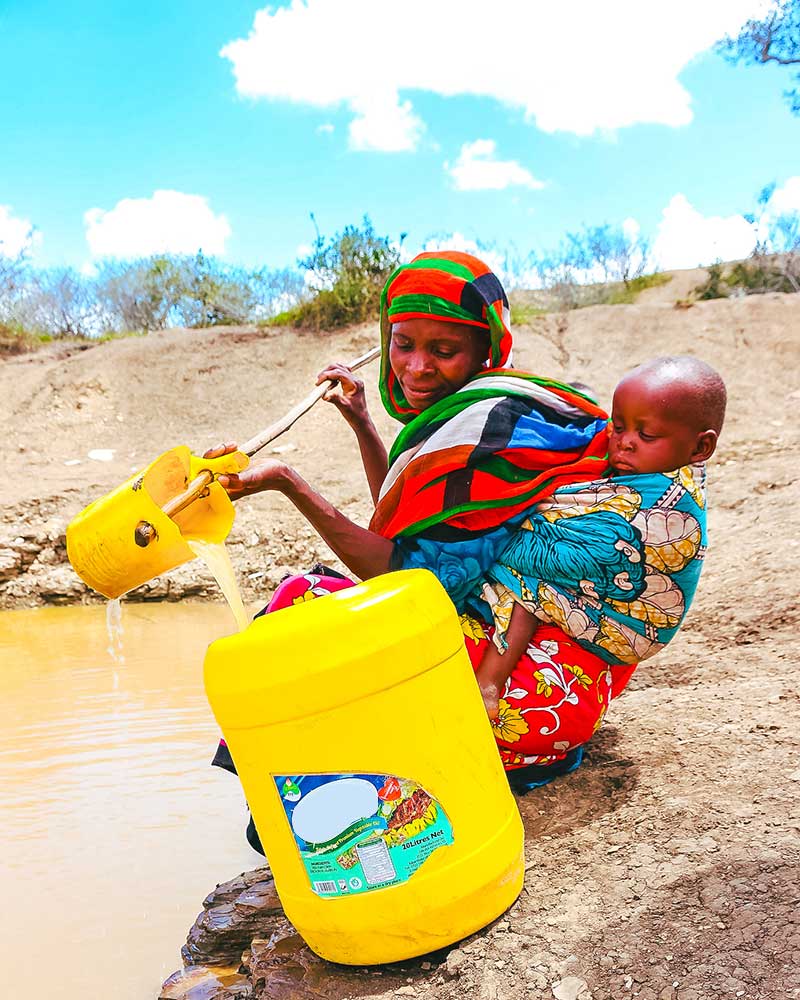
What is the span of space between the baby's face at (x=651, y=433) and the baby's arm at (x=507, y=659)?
0.36 meters

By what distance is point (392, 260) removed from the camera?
1012 cm

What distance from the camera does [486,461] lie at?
1.83 m

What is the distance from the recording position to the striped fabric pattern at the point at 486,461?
1.83m

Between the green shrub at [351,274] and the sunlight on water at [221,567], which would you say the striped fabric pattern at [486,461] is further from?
the green shrub at [351,274]

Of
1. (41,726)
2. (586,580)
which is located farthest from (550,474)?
(41,726)

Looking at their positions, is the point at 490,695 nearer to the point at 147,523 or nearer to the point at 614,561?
the point at 614,561

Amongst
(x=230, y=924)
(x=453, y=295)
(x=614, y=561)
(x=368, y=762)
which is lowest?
(x=230, y=924)

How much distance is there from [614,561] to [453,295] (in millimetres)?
667

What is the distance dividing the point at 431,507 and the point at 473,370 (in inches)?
15.8

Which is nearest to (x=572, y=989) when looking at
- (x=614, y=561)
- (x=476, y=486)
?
(x=614, y=561)

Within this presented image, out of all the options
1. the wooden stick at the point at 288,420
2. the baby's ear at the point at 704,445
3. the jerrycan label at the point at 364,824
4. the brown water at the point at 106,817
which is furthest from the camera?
the brown water at the point at 106,817

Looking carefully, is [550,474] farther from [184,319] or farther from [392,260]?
[184,319]

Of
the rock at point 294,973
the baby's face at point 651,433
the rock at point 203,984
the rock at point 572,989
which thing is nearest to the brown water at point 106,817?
the rock at point 203,984

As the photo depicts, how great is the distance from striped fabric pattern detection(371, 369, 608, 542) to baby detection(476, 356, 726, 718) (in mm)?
93
